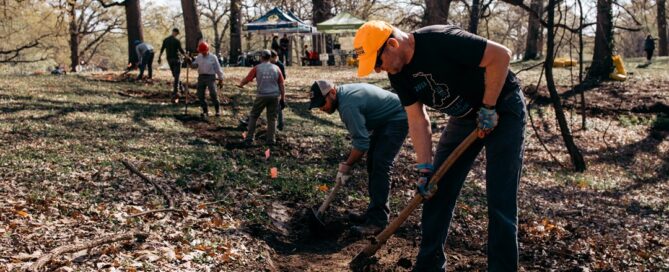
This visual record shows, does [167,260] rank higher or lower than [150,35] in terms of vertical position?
lower

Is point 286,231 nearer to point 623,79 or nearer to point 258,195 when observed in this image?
point 258,195

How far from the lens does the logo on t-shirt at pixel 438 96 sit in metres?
3.95

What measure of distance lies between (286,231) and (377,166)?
1210 millimetres

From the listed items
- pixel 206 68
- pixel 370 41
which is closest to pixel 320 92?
pixel 370 41

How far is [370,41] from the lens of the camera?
3793mm

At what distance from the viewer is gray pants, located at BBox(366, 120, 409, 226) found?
585 cm

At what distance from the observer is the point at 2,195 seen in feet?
19.4

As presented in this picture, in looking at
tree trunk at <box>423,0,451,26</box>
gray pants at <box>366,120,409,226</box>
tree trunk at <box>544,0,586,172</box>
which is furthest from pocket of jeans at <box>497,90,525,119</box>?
tree trunk at <box>423,0,451,26</box>

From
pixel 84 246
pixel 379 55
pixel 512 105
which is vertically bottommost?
pixel 84 246

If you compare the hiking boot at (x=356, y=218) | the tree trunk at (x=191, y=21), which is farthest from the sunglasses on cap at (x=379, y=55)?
the tree trunk at (x=191, y=21)

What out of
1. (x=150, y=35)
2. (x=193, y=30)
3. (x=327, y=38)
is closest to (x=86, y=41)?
(x=150, y=35)

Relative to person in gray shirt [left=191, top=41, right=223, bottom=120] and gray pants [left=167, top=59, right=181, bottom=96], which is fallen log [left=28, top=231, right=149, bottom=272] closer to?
person in gray shirt [left=191, top=41, right=223, bottom=120]

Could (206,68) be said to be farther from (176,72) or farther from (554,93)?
(554,93)

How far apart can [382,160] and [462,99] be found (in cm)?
196
